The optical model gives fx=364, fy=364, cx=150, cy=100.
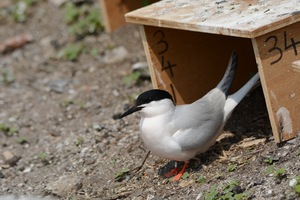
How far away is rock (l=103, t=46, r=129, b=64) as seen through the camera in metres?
6.39

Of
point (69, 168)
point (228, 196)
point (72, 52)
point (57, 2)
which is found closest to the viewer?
point (228, 196)

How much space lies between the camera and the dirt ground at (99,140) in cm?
318

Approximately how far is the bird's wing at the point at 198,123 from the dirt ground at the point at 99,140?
32cm

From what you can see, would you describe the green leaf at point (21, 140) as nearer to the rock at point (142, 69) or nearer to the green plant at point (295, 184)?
the rock at point (142, 69)

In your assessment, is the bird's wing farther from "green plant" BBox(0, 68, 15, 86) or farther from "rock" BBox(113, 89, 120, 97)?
"green plant" BBox(0, 68, 15, 86)

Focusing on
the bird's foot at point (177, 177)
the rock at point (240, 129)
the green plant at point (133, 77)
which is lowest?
the bird's foot at point (177, 177)

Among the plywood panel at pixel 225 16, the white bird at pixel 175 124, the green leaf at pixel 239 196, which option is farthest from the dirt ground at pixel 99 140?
the plywood panel at pixel 225 16

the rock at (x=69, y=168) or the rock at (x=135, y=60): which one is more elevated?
the rock at (x=135, y=60)

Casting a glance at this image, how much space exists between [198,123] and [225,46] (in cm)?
157

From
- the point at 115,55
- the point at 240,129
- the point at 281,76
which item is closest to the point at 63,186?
the point at 240,129

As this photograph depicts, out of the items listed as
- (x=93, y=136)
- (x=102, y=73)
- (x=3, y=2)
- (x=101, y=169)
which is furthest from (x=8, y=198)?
(x=3, y=2)

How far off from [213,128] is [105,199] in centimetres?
119

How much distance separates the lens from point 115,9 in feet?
22.3

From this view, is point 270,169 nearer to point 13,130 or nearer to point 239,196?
point 239,196
